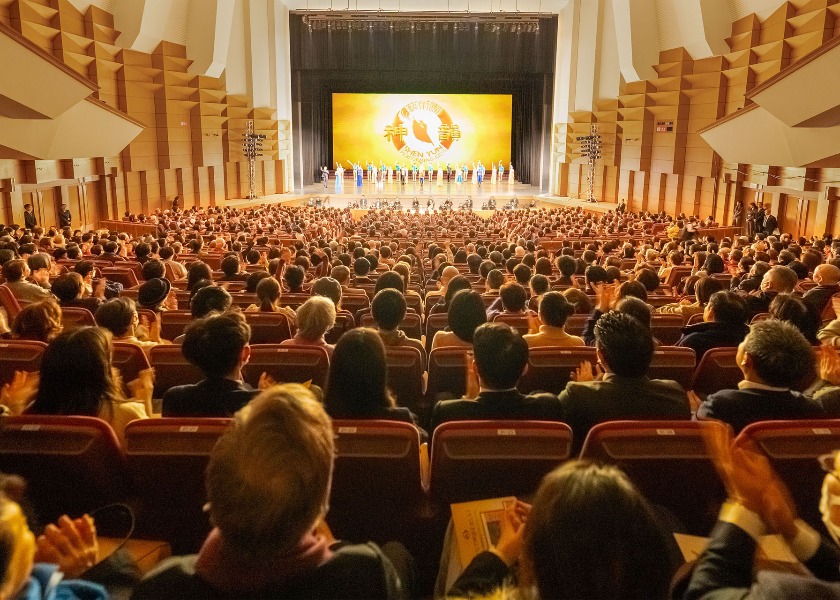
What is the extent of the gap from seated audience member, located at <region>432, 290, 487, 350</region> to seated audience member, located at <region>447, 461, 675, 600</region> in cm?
294

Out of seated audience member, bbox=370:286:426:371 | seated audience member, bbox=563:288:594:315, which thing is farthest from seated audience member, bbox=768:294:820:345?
seated audience member, bbox=370:286:426:371

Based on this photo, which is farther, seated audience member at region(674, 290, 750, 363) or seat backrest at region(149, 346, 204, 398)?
seated audience member at region(674, 290, 750, 363)

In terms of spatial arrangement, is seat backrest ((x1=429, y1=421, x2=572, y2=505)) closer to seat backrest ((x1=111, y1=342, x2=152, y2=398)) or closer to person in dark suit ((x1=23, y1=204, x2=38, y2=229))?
seat backrest ((x1=111, y1=342, x2=152, y2=398))

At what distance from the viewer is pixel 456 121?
2995 centimetres

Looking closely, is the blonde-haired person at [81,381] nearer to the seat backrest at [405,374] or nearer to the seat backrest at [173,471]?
the seat backrest at [173,471]

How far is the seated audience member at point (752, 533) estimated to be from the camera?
1.45 m

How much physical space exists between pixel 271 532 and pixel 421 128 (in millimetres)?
30009

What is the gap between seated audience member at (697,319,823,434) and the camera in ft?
8.67

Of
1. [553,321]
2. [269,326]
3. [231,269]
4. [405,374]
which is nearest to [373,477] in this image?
[405,374]

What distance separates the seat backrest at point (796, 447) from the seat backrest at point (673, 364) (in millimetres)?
1408

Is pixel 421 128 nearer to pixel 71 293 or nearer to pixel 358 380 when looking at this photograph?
pixel 71 293

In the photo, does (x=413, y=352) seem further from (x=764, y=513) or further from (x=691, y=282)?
(x=691, y=282)

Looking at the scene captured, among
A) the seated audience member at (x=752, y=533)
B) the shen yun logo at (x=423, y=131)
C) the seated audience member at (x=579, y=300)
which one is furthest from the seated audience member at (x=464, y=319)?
the shen yun logo at (x=423, y=131)

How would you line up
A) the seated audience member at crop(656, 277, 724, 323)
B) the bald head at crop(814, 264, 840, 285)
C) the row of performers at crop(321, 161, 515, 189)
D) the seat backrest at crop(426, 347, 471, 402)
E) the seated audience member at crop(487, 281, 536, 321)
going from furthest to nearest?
the row of performers at crop(321, 161, 515, 189) < the bald head at crop(814, 264, 840, 285) < the seated audience member at crop(656, 277, 724, 323) < the seated audience member at crop(487, 281, 536, 321) < the seat backrest at crop(426, 347, 471, 402)
